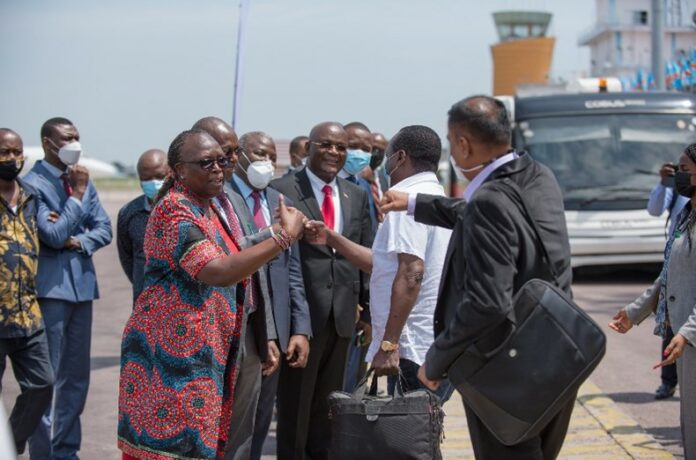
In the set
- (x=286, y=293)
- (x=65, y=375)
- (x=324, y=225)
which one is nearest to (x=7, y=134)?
(x=65, y=375)

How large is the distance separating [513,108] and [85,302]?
479 inches

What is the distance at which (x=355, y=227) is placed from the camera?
728 cm

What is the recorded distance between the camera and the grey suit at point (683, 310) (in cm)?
554

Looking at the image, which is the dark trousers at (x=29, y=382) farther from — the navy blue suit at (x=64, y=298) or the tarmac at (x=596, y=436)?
the tarmac at (x=596, y=436)

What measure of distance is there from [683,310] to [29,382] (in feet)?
12.0

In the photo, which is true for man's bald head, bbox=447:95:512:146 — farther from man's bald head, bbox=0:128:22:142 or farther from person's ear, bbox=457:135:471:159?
man's bald head, bbox=0:128:22:142

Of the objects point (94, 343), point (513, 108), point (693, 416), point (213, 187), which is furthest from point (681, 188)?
point (513, 108)

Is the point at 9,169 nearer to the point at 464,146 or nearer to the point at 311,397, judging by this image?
the point at 311,397

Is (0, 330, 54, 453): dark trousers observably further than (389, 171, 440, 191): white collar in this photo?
Yes

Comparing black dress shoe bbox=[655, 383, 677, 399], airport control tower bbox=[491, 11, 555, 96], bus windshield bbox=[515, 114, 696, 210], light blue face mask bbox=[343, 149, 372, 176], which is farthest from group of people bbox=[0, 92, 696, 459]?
airport control tower bbox=[491, 11, 555, 96]

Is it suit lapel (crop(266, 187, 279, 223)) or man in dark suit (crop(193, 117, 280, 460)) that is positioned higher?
suit lapel (crop(266, 187, 279, 223))

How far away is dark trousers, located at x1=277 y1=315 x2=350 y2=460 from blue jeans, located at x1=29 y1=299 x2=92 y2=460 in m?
1.34

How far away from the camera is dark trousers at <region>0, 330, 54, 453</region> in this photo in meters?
6.66

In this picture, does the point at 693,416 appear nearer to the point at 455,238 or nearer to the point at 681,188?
the point at 681,188
